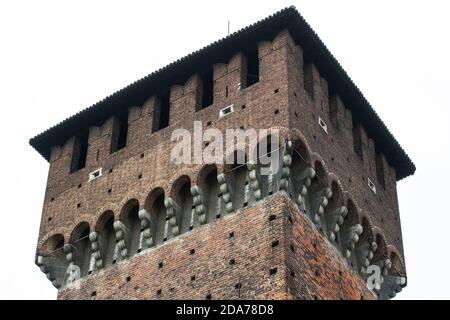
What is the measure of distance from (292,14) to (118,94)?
13.2 feet

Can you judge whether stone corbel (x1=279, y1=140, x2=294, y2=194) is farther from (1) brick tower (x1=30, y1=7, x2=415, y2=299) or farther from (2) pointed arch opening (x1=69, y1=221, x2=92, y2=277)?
(2) pointed arch opening (x1=69, y1=221, x2=92, y2=277)

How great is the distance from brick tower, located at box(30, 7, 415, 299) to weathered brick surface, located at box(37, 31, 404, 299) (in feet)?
0.09

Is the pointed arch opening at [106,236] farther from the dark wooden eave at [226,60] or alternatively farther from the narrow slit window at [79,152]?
the dark wooden eave at [226,60]

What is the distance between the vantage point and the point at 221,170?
20.8m

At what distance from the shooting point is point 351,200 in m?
22.0

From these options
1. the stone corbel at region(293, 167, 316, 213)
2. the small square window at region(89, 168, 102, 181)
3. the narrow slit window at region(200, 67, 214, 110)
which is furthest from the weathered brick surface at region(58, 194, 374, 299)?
the narrow slit window at region(200, 67, 214, 110)

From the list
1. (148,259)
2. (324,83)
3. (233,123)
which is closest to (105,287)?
(148,259)

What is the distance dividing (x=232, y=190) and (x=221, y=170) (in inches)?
15.8

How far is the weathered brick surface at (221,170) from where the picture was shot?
19656 millimetres

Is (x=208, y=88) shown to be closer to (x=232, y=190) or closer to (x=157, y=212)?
(x=157, y=212)

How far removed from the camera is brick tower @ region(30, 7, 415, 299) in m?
20.0

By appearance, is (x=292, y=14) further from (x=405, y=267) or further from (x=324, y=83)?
(x=405, y=267)
